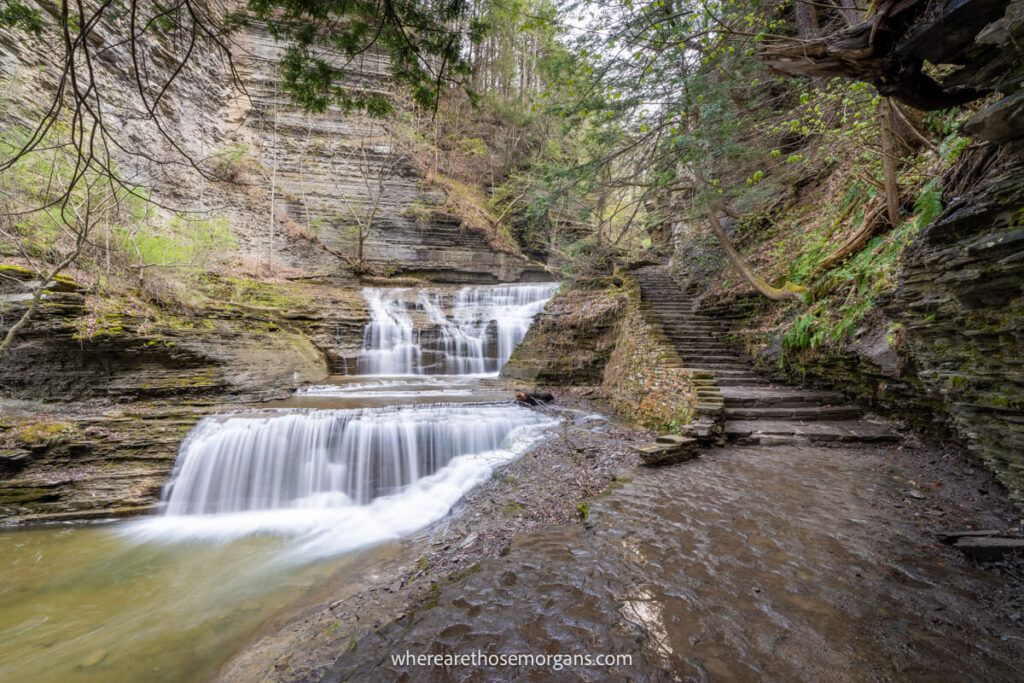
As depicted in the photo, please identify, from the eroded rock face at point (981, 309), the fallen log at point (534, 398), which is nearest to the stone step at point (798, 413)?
the eroded rock face at point (981, 309)

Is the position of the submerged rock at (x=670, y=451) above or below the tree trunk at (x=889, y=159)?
below

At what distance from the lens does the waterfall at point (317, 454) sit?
5.54 meters

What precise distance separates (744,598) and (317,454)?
588 cm

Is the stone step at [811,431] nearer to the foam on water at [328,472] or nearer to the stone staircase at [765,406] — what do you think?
the stone staircase at [765,406]

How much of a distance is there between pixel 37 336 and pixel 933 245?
39.2 feet

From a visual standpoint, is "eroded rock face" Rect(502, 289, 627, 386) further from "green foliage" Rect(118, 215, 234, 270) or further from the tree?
the tree

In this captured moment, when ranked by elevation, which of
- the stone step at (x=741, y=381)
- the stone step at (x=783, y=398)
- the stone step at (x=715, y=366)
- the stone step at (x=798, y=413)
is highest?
the stone step at (x=715, y=366)

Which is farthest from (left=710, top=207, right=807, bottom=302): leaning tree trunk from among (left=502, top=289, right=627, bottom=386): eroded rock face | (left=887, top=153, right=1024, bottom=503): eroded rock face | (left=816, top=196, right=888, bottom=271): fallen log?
(left=887, top=153, right=1024, bottom=503): eroded rock face

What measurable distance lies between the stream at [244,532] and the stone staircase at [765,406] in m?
2.99

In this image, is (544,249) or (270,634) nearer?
(270,634)

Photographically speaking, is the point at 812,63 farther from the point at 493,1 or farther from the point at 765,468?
the point at 765,468

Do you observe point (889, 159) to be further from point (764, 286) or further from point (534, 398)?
point (534, 398)

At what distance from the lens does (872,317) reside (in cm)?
524

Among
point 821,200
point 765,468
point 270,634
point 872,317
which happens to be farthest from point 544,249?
point 270,634
